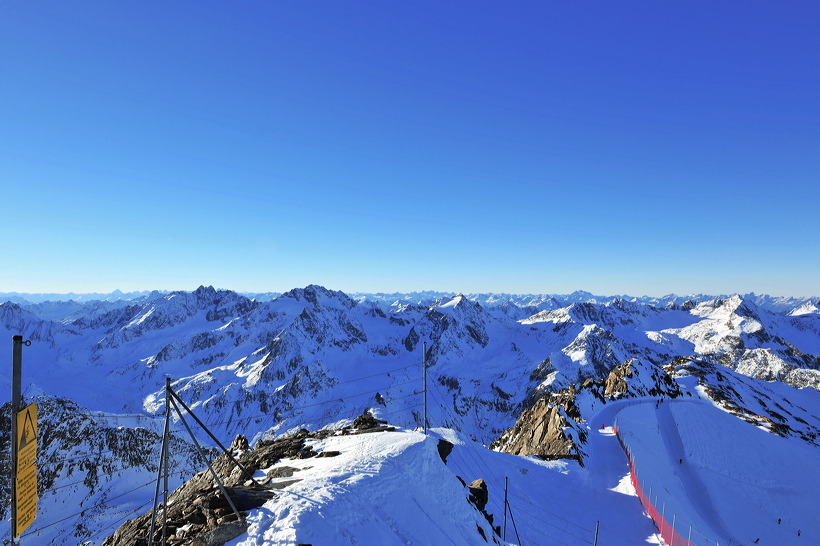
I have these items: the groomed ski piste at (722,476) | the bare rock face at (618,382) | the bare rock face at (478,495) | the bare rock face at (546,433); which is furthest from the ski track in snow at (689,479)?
the bare rock face at (478,495)

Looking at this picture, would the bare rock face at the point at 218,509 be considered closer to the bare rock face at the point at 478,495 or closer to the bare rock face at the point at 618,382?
the bare rock face at the point at 478,495

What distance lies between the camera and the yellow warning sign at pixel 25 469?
10914 mm

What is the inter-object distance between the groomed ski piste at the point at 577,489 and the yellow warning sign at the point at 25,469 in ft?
20.1

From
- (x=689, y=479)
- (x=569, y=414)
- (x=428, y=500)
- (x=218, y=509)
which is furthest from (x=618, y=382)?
(x=218, y=509)

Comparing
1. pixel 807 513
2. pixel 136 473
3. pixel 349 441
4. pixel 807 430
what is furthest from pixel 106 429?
pixel 807 430

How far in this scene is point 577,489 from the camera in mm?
38812

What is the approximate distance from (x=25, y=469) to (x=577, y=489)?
41.4 metres

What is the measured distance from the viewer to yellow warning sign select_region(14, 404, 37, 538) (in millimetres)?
10914

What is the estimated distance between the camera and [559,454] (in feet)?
159

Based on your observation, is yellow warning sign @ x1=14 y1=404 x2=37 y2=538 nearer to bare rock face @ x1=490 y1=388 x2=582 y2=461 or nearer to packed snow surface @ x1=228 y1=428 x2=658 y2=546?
packed snow surface @ x1=228 y1=428 x2=658 y2=546

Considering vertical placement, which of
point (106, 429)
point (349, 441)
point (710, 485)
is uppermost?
point (349, 441)

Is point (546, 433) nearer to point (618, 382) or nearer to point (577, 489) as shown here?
point (577, 489)

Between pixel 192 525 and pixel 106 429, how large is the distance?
131887mm

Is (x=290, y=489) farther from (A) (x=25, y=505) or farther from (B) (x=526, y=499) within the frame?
(B) (x=526, y=499)
